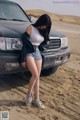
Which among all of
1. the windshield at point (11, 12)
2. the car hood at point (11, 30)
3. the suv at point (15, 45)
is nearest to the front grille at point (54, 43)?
the suv at point (15, 45)

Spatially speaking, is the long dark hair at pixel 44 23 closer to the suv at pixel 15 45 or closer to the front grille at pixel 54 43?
the suv at pixel 15 45

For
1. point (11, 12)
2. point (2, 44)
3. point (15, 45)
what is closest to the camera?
point (2, 44)

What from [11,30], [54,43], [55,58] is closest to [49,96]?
[55,58]

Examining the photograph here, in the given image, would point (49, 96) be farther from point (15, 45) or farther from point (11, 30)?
point (11, 30)

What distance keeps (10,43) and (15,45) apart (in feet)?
0.31

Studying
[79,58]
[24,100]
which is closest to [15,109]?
[24,100]

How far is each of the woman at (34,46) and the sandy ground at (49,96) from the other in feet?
0.79

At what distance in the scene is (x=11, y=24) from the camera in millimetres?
6309

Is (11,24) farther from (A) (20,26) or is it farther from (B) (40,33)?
(B) (40,33)

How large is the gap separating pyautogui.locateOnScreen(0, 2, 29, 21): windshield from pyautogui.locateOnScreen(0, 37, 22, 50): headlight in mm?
1576

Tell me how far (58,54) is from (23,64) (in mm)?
1256

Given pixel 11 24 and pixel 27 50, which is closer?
pixel 27 50

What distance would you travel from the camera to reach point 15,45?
5.46 metres

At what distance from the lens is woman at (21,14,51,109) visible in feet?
16.7
